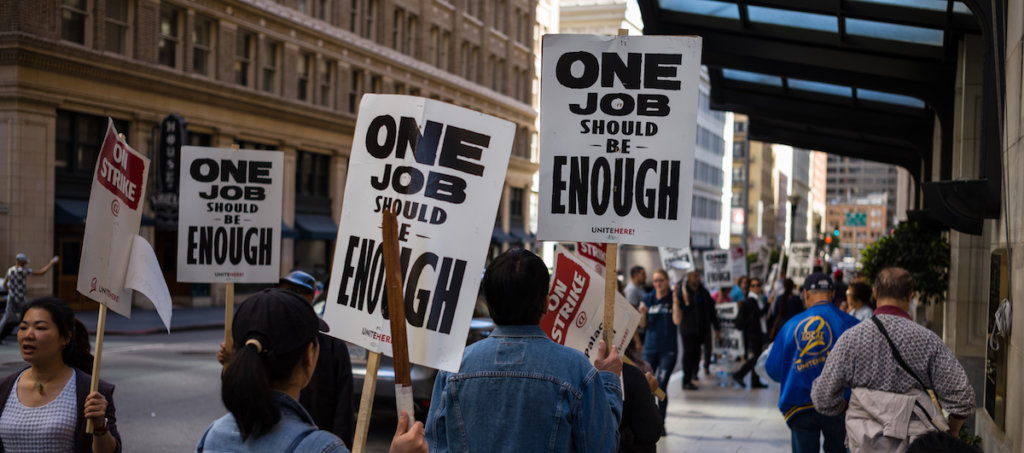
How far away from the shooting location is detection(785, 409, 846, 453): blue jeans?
22.6 ft

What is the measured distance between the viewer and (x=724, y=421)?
12086 millimetres

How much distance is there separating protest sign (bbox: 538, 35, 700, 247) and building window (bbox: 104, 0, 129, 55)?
27.1 metres

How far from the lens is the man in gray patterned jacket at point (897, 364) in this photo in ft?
17.1

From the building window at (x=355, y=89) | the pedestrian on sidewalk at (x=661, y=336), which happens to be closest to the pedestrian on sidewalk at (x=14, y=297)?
the pedestrian on sidewalk at (x=661, y=336)

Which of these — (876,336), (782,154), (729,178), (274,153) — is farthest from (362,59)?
(782,154)

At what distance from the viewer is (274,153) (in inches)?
295

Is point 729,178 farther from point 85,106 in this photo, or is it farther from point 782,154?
point 85,106

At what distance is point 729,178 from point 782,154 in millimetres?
23195

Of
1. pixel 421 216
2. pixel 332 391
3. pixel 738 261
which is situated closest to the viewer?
pixel 421 216

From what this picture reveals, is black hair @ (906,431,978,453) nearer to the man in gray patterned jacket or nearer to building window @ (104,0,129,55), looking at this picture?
the man in gray patterned jacket

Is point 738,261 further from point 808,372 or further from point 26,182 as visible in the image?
point 26,182

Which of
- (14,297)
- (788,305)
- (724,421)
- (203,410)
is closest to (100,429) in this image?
(203,410)

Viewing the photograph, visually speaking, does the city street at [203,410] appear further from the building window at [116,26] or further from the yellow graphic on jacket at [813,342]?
the building window at [116,26]

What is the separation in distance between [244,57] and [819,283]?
30614 millimetres
